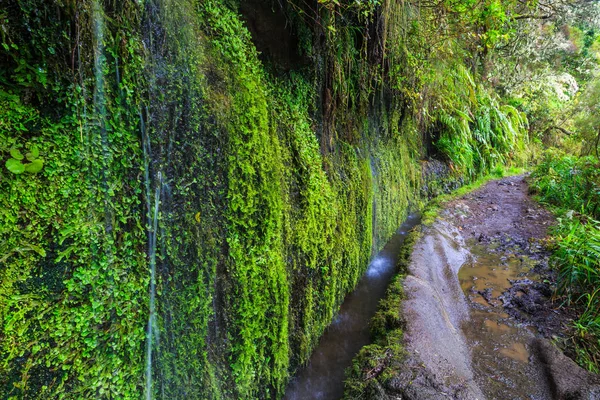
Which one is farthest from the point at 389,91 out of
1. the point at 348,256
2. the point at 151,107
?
the point at 151,107

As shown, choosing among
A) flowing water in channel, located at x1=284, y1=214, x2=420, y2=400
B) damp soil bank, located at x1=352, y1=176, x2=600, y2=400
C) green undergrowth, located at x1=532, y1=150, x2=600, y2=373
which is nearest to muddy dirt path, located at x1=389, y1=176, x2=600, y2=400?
damp soil bank, located at x1=352, y1=176, x2=600, y2=400

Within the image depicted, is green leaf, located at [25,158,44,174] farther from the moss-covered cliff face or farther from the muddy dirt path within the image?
the muddy dirt path

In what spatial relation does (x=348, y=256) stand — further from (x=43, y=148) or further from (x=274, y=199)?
(x=43, y=148)

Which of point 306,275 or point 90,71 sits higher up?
point 90,71

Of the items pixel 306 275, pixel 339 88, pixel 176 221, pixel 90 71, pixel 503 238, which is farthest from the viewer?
pixel 503 238

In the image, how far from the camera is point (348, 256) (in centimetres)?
382

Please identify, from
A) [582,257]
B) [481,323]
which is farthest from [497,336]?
[582,257]

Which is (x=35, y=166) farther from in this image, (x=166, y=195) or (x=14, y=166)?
(x=166, y=195)

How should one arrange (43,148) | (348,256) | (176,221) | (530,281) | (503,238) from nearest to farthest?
(43,148), (176,221), (348,256), (530,281), (503,238)

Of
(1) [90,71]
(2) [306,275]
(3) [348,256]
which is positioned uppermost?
(1) [90,71]

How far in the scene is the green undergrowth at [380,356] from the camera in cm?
225

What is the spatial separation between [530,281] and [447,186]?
171 inches

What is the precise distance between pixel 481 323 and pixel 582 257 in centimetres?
171

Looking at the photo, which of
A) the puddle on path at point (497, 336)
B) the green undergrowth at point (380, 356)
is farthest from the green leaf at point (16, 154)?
the puddle on path at point (497, 336)
